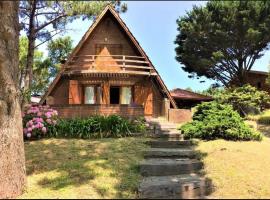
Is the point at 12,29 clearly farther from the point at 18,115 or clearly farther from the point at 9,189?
the point at 9,189

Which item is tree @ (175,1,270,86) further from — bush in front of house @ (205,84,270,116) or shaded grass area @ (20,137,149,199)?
shaded grass area @ (20,137,149,199)

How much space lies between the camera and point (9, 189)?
370 inches

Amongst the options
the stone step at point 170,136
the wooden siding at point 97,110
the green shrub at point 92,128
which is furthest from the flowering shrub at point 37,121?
the stone step at point 170,136

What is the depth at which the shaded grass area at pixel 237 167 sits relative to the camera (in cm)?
955

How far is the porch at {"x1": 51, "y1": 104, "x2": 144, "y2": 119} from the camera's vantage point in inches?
794

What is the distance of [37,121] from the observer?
1612cm

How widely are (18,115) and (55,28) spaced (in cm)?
1735

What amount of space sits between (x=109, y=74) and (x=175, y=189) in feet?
48.0

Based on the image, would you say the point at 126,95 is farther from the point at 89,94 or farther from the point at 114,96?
the point at 89,94

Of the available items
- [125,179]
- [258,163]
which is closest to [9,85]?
[125,179]

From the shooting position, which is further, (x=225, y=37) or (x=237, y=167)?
(x=225, y=37)

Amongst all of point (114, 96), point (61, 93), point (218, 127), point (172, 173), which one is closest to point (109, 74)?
point (114, 96)

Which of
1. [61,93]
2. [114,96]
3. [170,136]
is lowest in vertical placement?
[170,136]

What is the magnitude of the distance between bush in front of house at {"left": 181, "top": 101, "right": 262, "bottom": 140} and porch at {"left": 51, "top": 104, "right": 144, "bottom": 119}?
13.6 feet
